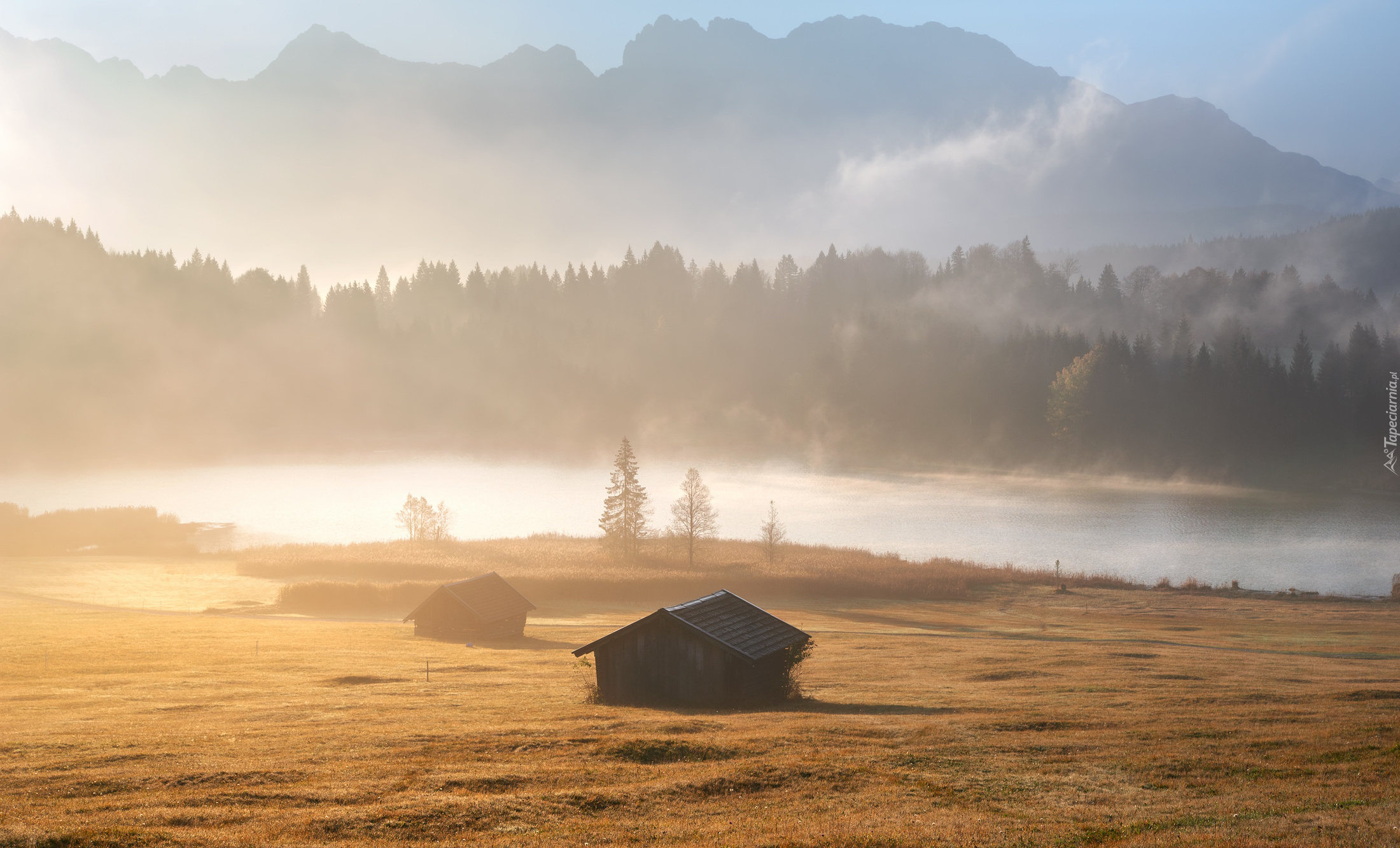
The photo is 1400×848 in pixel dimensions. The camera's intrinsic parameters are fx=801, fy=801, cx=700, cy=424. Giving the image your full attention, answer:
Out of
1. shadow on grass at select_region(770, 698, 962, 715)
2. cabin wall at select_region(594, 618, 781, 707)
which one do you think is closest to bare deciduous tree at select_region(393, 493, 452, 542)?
cabin wall at select_region(594, 618, 781, 707)

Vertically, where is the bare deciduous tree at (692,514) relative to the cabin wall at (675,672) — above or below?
above

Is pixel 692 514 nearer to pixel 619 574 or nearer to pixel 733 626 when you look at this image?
pixel 619 574

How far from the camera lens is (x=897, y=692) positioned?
33.4 metres

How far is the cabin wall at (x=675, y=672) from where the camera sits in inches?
1203

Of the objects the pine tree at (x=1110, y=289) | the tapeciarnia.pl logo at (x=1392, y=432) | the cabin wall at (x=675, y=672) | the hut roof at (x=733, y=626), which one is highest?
the pine tree at (x=1110, y=289)

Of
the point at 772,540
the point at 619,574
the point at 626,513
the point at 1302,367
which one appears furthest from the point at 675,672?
the point at 1302,367

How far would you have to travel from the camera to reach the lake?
85.4m

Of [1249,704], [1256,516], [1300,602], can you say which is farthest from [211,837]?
[1256,516]

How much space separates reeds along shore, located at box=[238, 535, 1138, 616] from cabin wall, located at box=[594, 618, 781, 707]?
133 ft

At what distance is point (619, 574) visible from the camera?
77.1m

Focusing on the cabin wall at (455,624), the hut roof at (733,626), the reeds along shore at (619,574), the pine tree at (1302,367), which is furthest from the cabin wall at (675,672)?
the pine tree at (1302,367)

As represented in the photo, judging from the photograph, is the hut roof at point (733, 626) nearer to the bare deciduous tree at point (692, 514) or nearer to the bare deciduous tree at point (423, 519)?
the bare deciduous tree at point (692, 514)

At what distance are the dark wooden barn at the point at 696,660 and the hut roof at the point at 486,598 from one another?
25.1m

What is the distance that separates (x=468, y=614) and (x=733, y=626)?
99.0 feet
